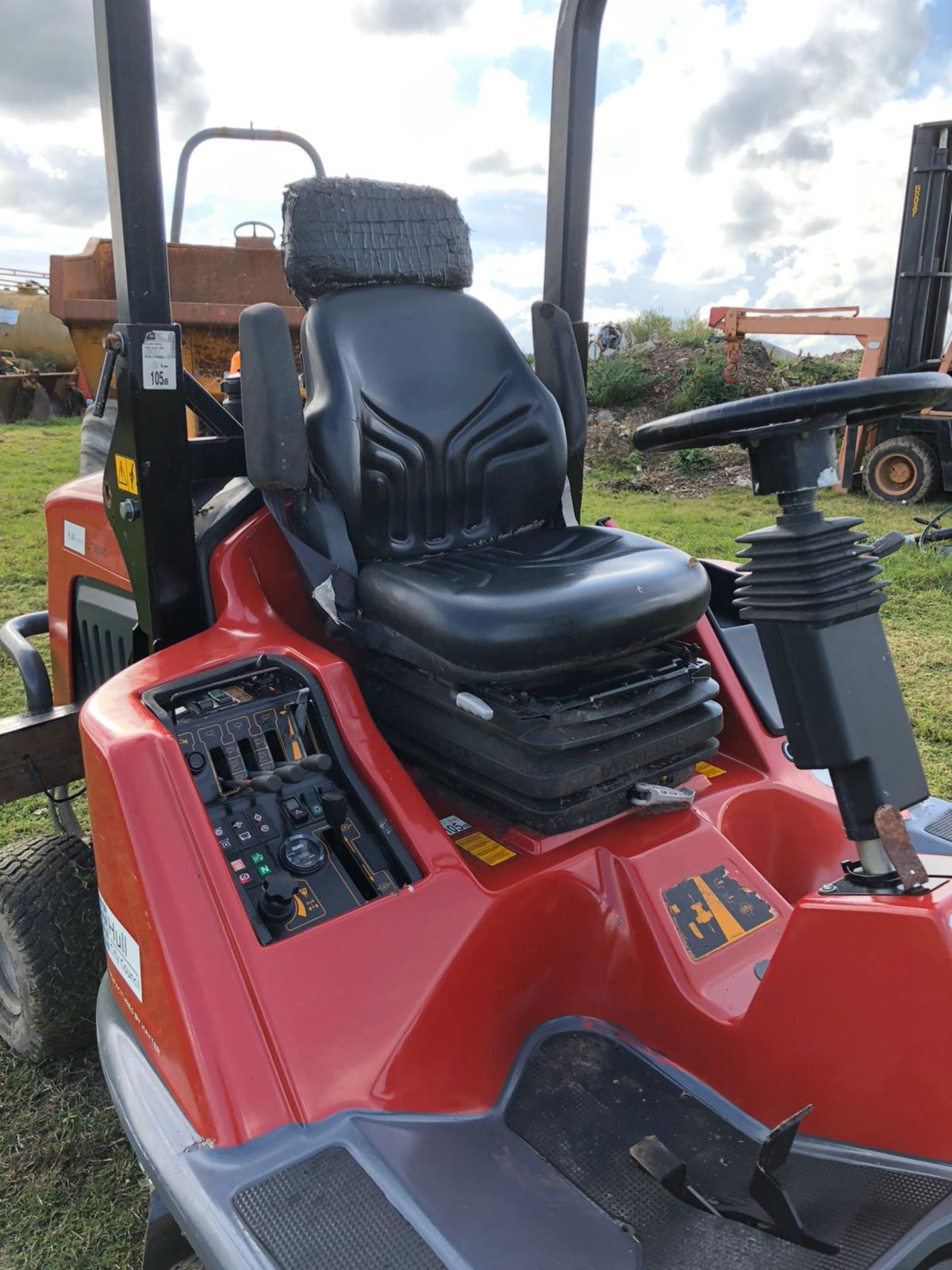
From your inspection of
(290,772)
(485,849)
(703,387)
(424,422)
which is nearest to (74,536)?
(424,422)

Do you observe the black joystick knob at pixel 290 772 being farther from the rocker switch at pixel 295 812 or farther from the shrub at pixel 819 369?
the shrub at pixel 819 369

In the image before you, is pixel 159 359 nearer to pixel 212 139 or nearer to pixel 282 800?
pixel 282 800

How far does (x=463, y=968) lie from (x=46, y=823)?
1.83 m

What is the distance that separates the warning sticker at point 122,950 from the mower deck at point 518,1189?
11 centimetres

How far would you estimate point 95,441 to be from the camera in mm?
2330

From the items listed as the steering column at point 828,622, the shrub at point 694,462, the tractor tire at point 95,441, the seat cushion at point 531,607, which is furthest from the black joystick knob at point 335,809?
the shrub at point 694,462

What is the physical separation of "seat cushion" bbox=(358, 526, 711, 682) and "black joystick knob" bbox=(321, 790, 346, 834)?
254 millimetres

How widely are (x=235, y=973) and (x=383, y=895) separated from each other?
247 millimetres

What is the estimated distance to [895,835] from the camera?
3.97ft

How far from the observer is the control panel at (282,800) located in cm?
148

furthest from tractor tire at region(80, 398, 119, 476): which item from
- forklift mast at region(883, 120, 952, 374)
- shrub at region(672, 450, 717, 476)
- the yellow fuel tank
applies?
the yellow fuel tank

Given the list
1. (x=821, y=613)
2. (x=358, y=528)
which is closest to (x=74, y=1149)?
(x=358, y=528)

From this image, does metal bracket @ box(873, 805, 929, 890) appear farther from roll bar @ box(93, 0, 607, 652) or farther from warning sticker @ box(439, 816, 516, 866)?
roll bar @ box(93, 0, 607, 652)

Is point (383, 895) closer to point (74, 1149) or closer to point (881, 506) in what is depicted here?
point (74, 1149)
